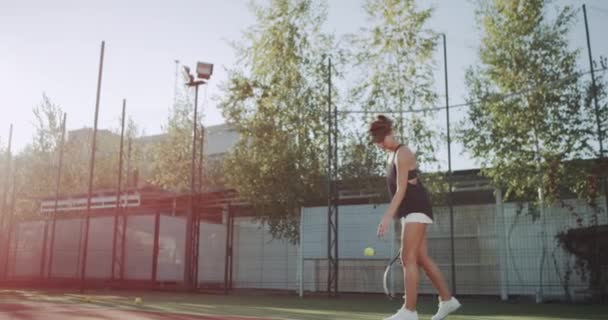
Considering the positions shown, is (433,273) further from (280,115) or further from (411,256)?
(280,115)

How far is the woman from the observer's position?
151 inches

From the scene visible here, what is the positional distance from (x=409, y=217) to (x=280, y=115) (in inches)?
313

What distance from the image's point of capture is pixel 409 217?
395cm

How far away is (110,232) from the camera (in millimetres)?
14469

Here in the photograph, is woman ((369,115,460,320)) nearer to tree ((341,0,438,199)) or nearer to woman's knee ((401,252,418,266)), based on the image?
woman's knee ((401,252,418,266))

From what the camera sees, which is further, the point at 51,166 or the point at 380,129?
the point at 51,166

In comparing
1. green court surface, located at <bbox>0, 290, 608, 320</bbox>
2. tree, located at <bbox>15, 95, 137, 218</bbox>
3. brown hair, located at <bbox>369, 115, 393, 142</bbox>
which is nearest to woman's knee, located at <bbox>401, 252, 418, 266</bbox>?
brown hair, located at <bbox>369, 115, 393, 142</bbox>

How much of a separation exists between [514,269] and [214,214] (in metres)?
7.99

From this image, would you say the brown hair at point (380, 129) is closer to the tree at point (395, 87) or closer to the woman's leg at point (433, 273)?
the woman's leg at point (433, 273)

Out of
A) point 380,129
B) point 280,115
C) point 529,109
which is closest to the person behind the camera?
point 380,129

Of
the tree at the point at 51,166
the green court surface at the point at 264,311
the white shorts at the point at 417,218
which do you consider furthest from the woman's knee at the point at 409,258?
the tree at the point at 51,166

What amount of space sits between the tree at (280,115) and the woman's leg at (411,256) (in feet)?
24.1

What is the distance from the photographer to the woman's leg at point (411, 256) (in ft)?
12.5

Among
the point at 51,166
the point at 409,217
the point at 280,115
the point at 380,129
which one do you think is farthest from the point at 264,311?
the point at 51,166
